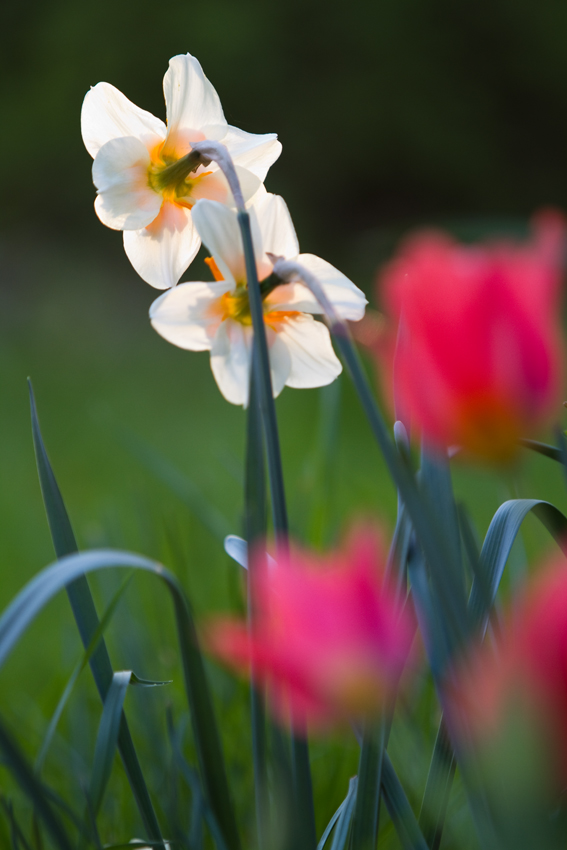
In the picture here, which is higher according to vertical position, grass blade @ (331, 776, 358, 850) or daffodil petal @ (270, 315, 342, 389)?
daffodil petal @ (270, 315, 342, 389)

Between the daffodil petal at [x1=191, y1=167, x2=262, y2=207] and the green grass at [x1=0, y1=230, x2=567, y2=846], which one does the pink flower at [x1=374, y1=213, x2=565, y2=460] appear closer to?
the green grass at [x1=0, y1=230, x2=567, y2=846]

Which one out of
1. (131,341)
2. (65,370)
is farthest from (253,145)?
(131,341)

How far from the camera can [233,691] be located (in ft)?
1.76

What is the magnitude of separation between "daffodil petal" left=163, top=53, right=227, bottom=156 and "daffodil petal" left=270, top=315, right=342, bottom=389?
7 cm

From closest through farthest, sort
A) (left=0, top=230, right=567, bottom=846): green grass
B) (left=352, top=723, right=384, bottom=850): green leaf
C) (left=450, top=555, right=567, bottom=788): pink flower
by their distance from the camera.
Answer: (left=450, top=555, right=567, bottom=788): pink flower < (left=352, top=723, right=384, bottom=850): green leaf < (left=0, top=230, right=567, bottom=846): green grass

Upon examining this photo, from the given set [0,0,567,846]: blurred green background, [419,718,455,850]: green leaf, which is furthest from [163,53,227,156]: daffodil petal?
[0,0,567,846]: blurred green background

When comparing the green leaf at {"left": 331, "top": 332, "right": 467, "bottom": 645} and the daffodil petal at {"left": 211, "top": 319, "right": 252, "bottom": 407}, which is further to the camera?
the daffodil petal at {"left": 211, "top": 319, "right": 252, "bottom": 407}

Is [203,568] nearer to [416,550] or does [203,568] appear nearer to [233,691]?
[233,691]

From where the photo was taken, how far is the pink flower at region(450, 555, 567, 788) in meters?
0.11

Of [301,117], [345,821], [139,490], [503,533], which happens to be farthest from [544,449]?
[301,117]

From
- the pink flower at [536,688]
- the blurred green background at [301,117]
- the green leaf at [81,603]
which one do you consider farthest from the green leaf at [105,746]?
the blurred green background at [301,117]

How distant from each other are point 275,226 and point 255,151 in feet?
0.10

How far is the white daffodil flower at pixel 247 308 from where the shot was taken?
228 mm

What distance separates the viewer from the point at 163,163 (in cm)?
27
